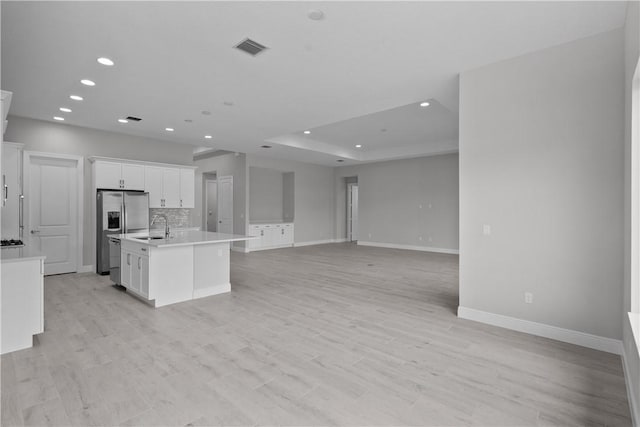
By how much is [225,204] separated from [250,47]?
7.50m

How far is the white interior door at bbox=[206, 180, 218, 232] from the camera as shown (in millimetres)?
11016

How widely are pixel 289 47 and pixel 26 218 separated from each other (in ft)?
18.5

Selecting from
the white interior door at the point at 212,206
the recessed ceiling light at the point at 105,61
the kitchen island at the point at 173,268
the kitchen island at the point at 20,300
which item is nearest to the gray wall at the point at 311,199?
the white interior door at the point at 212,206

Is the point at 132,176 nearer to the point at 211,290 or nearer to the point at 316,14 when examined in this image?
the point at 211,290

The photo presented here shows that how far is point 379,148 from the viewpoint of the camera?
9.81 metres

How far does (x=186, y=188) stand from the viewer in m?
7.48

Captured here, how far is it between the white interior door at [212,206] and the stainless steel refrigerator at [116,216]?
4.37 m

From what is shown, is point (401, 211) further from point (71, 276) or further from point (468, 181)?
point (71, 276)

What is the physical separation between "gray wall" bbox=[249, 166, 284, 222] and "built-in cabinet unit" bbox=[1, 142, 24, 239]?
562 cm

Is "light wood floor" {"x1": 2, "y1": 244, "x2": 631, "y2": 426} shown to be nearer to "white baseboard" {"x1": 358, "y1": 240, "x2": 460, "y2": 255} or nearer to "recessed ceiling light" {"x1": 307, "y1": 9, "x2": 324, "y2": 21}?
"recessed ceiling light" {"x1": 307, "y1": 9, "x2": 324, "y2": 21}

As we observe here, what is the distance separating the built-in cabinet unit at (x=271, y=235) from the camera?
9.66 meters

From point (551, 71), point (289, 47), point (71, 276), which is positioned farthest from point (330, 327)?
point (71, 276)

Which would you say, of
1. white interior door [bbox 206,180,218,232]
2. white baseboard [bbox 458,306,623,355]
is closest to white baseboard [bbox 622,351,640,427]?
white baseboard [bbox 458,306,623,355]

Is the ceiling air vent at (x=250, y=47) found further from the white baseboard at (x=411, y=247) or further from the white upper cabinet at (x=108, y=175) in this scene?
the white baseboard at (x=411, y=247)
